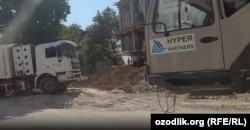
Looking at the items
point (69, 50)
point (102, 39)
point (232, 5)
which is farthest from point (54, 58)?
point (102, 39)

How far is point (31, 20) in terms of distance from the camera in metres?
30.8

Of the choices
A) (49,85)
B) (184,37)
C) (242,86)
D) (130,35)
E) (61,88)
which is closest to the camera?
(242,86)

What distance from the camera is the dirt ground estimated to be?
14.4 metres

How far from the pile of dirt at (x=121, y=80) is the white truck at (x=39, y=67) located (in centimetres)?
341

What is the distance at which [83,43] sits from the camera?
5031 cm

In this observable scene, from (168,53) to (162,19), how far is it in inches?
24.4

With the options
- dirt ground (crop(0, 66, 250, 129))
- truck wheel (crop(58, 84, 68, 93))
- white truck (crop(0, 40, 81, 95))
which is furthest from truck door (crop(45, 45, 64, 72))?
dirt ground (crop(0, 66, 250, 129))

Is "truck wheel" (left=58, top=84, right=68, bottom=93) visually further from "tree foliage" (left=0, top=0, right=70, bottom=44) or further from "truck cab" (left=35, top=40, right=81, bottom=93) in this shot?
"tree foliage" (left=0, top=0, right=70, bottom=44)

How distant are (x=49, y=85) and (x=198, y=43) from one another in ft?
62.8

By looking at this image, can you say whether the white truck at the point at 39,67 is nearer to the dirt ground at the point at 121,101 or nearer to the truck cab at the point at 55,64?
the truck cab at the point at 55,64

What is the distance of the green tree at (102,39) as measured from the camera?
47931mm

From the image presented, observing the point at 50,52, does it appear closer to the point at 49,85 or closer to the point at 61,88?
the point at 49,85

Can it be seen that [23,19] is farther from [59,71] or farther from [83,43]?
[83,43]

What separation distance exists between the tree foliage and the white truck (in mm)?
5603
